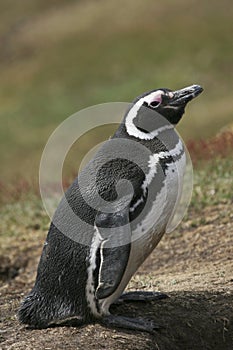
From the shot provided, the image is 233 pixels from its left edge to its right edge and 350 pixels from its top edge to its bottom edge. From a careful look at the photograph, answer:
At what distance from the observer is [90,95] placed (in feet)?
99.9

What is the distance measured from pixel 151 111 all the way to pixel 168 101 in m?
0.15

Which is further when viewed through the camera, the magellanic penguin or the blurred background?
the blurred background

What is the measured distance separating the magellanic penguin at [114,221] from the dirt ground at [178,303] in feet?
0.47

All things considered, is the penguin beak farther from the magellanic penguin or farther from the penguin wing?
the penguin wing

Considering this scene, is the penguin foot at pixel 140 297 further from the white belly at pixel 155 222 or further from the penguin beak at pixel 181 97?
the penguin beak at pixel 181 97

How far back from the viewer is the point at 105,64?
109 ft

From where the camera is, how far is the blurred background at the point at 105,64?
2653cm

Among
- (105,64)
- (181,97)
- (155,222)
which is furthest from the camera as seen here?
(105,64)

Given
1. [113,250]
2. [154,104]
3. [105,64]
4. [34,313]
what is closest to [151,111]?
[154,104]

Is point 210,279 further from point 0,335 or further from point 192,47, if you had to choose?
point 192,47

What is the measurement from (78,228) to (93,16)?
3470cm

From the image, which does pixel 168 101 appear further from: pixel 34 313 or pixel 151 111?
pixel 34 313

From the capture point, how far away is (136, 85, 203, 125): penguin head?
5.69 metres

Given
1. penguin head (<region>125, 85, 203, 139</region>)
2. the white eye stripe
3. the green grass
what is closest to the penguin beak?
penguin head (<region>125, 85, 203, 139</region>)
